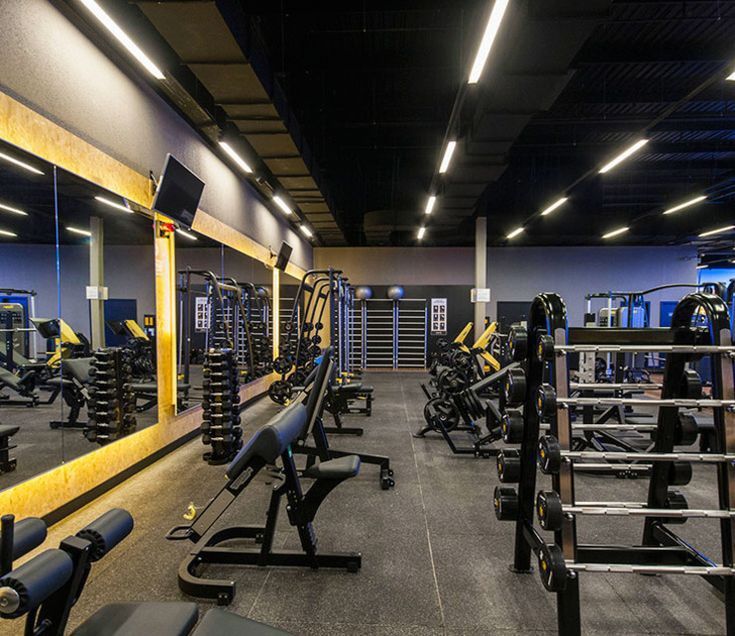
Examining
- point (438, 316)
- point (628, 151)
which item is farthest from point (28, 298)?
point (438, 316)

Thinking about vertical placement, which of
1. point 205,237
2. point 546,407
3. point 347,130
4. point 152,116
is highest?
point 347,130

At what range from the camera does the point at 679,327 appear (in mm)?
2076

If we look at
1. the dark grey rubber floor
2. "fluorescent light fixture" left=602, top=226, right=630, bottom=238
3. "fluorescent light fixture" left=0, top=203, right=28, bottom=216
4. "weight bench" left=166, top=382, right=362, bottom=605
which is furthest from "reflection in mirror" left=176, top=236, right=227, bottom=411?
"fluorescent light fixture" left=602, top=226, right=630, bottom=238

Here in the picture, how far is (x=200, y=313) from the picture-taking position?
20.9 feet

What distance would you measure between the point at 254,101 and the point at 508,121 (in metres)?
2.75

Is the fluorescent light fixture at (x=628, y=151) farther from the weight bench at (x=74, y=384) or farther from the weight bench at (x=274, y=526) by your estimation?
the weight bench at (x=74, y=384)

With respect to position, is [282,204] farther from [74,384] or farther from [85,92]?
[74,384]

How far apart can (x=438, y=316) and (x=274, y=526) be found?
973 centimetres

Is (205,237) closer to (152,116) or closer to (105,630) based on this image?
(152,116)

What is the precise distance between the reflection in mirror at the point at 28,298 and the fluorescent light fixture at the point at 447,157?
14.3 feet

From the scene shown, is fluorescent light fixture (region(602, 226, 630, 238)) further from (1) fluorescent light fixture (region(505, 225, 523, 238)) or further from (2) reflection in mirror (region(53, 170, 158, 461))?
(2) reflection in mirror (region(53, 170, 158, 461))

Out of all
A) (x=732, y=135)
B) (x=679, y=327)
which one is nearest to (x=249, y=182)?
(x=679, y=327)

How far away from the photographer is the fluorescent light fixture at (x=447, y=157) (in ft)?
17.5

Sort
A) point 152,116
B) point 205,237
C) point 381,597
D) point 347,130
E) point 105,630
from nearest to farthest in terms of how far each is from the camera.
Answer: point 105,630 → point 381,597 → point 152,116 → point 205,237 → point 347,130
